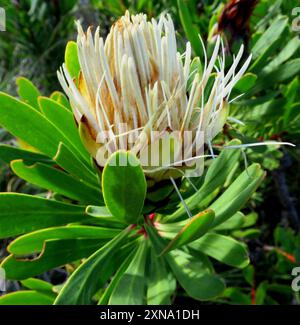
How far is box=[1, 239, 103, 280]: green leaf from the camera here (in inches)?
34.4

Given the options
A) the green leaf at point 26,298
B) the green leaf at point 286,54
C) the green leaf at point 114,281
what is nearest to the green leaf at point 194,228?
the green leaf at point 114,281

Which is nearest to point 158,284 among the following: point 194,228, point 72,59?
point 194,228

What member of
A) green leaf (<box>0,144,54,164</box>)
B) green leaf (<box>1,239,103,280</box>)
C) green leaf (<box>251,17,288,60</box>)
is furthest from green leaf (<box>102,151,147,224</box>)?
green leaf (<box>251,17,288,60</box>)

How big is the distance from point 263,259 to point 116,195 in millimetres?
1127

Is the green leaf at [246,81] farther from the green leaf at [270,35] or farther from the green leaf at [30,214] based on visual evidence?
the green leaf at [30,214]

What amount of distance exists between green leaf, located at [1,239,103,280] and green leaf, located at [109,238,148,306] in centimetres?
11

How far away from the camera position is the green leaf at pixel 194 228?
72cm

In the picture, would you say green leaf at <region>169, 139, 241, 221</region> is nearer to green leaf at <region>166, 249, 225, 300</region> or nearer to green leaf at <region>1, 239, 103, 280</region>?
green leaf at <region>166, 249, 225, 300</region>

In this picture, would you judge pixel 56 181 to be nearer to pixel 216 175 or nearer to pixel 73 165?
pixel 73 165

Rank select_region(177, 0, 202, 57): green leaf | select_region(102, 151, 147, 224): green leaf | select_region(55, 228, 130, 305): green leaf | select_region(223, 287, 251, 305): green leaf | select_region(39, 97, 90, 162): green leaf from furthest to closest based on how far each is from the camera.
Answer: select_region(223, 287, 251, 305): green leaf → select_region(177, 0, 202, 57): green leaf → select_region(39, 97, 90, 162): green leaf → select_region(55, 228, 130, 305): green leaf → select_region(102, 151, 147, 224): green leaf

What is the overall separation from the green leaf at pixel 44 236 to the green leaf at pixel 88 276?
0.04m

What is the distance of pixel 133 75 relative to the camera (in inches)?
28.5

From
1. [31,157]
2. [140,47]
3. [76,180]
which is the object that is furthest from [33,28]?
[140,47]

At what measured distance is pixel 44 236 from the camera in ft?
2.87
